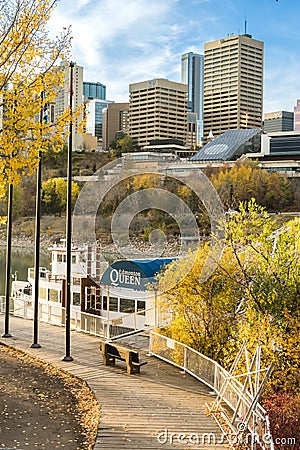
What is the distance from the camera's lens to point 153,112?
172m

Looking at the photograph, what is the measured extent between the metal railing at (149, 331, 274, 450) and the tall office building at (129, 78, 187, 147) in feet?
514

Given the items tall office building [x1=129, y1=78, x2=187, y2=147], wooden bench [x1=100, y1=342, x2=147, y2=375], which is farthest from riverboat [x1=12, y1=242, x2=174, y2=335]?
tall office building [x1=129, y1=78, x2=187, y2=147]

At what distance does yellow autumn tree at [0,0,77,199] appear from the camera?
9438mm

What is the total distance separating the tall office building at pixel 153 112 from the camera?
175 metres

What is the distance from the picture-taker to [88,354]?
48.9 feet

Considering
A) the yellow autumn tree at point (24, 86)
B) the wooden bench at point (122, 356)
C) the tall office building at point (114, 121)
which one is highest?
the tall office building at point (114, 121)

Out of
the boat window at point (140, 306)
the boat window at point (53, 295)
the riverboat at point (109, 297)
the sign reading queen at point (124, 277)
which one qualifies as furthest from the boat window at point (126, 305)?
the boat window at point (53, 295)

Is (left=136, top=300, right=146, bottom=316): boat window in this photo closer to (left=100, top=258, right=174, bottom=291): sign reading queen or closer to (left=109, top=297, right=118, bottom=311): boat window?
(left=109, top=297, right=118, bottom=311): boat window

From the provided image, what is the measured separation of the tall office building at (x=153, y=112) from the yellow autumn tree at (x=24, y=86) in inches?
6293

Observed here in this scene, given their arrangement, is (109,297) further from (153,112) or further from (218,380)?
(153,112)

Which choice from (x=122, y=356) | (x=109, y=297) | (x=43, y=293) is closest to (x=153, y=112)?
(x=43, y=293)

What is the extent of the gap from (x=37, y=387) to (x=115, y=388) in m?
1.63

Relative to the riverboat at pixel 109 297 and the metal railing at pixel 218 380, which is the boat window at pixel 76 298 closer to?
the riverboat at pixel 109 297

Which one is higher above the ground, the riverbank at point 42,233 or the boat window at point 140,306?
the boat window at point 140,306
